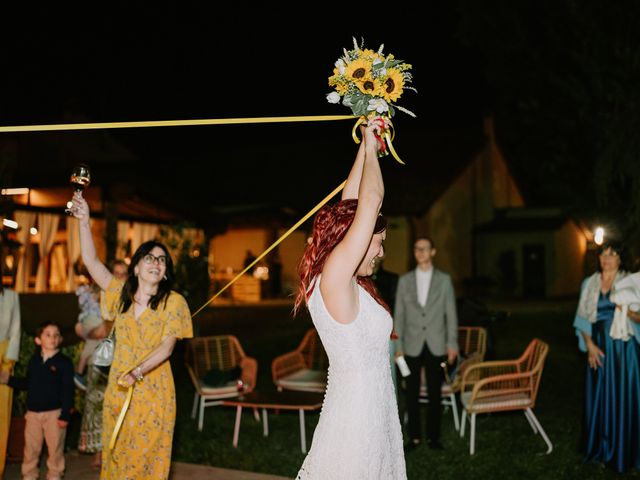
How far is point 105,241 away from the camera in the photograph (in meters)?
14.9

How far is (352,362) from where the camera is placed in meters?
2.96

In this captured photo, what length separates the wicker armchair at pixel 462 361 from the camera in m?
8.18

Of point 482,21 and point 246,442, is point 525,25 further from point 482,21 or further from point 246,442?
point 246,442

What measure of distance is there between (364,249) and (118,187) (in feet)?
45.4

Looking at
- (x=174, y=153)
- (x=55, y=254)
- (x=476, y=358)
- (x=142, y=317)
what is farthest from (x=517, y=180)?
(x=142, y=317)

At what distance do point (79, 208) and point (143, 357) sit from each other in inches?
41.1

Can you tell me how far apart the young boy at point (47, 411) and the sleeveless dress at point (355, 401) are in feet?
10.7

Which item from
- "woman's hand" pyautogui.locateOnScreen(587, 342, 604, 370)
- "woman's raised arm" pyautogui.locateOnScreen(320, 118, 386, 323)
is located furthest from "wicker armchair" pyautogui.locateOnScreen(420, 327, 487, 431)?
"woman's raised arm" pyautogui.locateOnScreen(320, 118, 386, 323)

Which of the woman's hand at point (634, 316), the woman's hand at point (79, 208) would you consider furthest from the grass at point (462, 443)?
the woman's hand at point (79, 208)

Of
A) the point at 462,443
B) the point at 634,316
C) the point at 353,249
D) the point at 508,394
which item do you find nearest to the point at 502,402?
the point at 508,394

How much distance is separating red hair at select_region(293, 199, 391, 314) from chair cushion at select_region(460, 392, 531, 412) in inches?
173

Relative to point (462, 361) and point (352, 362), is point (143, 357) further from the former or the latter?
point (462, 361)

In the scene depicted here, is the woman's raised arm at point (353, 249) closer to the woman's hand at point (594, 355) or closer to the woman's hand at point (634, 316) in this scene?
the woman's hand at point (634, 316)

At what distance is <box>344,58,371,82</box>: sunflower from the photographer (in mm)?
3107
